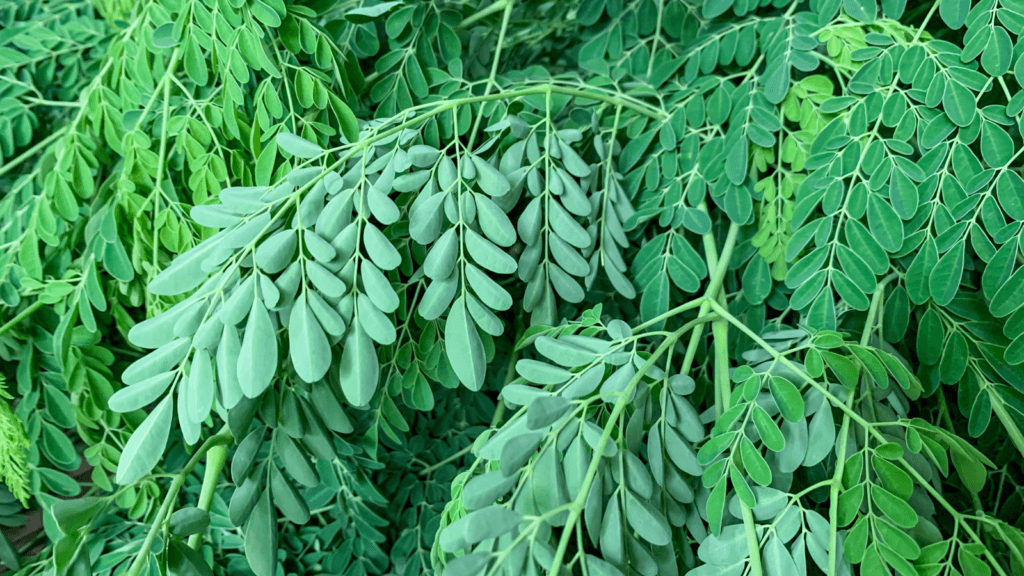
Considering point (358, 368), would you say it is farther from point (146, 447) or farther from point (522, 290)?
point (522, 290)

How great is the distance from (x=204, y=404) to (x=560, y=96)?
0.49 m

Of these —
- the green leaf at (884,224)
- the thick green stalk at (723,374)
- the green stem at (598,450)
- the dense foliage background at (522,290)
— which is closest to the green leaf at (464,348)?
the dense foliage background at (522,290)

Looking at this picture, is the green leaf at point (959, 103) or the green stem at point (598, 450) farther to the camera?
the green leaf at point (959, 103)

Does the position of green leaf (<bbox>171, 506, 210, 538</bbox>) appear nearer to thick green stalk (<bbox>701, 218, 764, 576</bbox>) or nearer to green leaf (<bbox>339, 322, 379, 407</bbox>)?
green leaf (<bbox>339, 322, 379, 407</bbox>)

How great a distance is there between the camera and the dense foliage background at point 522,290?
538 millimetres

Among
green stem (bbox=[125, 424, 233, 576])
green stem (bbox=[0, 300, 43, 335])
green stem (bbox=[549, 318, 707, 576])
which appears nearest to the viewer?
green stem (bbox=[549, 318, 707, 576])

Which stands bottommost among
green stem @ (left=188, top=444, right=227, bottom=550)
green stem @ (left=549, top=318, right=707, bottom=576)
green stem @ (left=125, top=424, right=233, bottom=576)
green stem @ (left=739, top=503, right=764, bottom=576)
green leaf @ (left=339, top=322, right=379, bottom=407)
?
green stem @ (left=739, top=503, right=764, bottom=576)

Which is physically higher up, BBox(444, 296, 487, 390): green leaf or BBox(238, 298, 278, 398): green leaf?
BBox(238, 298, 278, 398): green leaf

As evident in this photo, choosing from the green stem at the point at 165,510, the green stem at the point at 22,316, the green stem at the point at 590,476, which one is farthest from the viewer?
the green stem at the point at 22,316

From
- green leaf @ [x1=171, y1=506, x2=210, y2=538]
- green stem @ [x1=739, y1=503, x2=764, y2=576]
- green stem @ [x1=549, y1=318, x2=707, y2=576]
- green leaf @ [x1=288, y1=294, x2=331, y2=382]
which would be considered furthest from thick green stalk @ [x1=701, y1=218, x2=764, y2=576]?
green leaf @ [x1=171, y1=506, x2=210, y2=538]

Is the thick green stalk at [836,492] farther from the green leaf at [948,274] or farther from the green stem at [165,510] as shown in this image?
the green stem at [165,510]

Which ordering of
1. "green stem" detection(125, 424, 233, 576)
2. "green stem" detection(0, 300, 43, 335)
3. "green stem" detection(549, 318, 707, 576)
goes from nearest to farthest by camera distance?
1. "green stem" detection(549, 318, 707, 576)
2. "green stem" detection(125, 424, 233, 576)
3. "green stem" detection(0, 300, 43, 335)

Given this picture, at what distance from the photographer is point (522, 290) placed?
813mm

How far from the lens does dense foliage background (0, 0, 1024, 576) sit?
54cm
